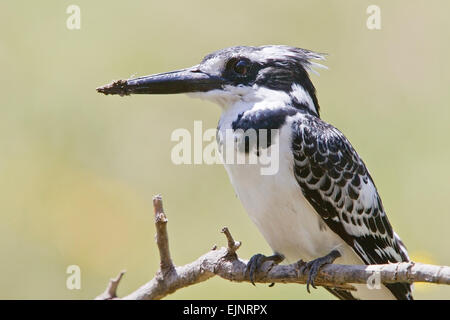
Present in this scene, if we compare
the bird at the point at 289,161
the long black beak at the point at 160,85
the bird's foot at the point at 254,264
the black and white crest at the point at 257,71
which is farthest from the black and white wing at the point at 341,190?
the long black beak at the point at 160,85

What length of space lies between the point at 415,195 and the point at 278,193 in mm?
2599

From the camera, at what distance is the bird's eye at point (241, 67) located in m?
4.05

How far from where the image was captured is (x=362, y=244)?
4.08 metres

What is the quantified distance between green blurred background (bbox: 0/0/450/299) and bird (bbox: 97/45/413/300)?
1.50 metres

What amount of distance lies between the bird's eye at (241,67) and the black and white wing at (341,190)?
35cm

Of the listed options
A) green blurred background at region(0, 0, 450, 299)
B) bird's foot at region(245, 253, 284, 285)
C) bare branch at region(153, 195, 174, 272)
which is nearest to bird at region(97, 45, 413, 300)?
bird's foot at region(245, 253, 284, 285)

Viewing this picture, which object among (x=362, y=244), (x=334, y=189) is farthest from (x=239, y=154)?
(x=362, y=244)

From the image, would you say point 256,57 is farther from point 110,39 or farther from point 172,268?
point 110,39

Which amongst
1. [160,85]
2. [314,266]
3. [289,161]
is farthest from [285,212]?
[160,85]

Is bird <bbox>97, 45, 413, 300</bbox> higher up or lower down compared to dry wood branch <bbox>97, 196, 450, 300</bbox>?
higher up

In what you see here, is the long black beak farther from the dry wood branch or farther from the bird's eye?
the dry wood branch

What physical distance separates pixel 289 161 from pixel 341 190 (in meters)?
0.31

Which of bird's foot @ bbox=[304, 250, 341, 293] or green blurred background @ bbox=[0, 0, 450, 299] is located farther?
green blurred background @ bbox=[0, 0, 450, 299]

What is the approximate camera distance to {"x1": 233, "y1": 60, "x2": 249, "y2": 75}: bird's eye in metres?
4.05
